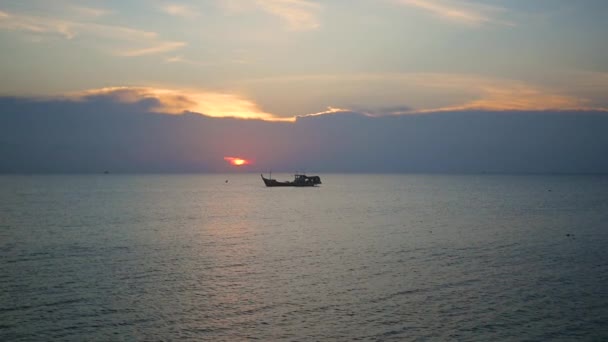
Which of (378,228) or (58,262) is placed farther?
(378,228)

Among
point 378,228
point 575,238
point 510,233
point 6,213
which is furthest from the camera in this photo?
point 6,213

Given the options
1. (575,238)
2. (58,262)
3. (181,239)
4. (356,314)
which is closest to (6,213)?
(181,239)

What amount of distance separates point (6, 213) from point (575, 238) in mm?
96364

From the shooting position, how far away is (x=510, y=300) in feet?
116

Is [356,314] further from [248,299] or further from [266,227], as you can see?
[266,227]

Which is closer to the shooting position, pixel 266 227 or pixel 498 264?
pixel 498 264

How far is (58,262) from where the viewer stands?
1874 inches

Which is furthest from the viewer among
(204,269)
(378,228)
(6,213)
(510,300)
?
(6,213)

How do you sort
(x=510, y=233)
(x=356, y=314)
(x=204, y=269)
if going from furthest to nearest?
(x=510, y=233) < (x=204, y=269) < (x=356, y=314)

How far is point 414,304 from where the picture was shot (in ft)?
112

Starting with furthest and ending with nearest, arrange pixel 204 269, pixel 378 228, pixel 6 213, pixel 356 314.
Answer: pixel 6 213 < pixel 378 228 < pixel 204 269 < pixel 356 314

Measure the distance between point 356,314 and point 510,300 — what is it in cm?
1129

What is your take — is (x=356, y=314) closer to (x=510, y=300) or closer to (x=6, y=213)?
(x=510, y=300)

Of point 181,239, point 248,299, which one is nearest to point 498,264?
point 248,299
